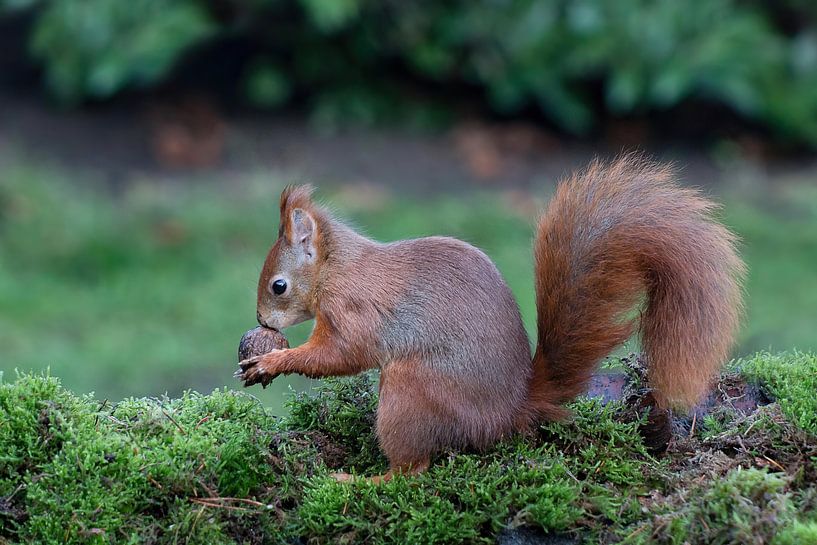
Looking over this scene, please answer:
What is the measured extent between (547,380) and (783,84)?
5947mm

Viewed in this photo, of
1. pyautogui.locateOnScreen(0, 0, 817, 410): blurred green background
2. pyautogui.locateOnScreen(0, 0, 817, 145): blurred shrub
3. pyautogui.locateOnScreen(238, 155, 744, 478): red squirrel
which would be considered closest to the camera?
pyautogui.locateOnScreen(238, 155, 744, 478): red squirrel

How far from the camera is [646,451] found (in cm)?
302

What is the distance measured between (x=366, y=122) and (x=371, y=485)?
5.71 m

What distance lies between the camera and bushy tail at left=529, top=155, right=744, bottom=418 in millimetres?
2781

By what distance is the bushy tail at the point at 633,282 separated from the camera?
2.78m

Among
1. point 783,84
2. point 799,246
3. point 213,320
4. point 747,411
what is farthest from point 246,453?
point 783,84

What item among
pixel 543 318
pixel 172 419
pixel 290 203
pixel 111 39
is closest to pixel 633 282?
pixel 543 318

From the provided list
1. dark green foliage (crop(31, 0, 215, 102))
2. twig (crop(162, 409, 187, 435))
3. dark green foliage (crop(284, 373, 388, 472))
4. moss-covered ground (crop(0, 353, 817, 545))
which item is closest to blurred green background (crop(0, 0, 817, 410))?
dark green foliage (crop(31, 0, 215, 102))

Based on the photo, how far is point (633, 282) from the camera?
2.88m

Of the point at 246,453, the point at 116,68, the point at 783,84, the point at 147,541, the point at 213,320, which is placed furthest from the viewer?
the point at 783,84

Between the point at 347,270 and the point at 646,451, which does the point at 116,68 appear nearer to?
the point at 347,270

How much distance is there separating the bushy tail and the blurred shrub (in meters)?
4.97

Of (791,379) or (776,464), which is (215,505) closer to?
(776,464)

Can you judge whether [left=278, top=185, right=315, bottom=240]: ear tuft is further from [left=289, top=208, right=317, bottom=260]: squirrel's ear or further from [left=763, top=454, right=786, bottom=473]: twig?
[left=763, top=454, right=786, bottom=473]: twig
